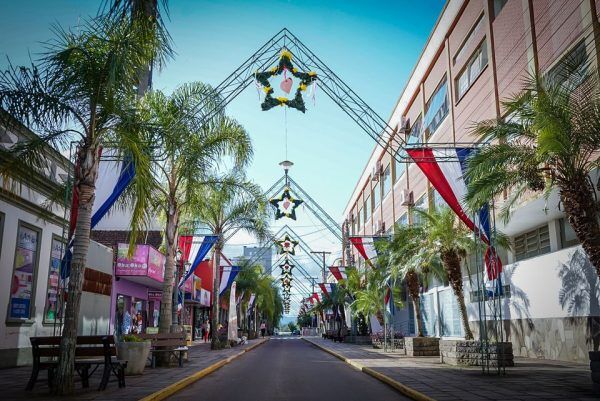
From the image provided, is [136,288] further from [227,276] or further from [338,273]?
[338,273]

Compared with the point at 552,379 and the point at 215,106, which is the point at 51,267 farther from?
the point at 552,379

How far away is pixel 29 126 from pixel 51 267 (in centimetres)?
919

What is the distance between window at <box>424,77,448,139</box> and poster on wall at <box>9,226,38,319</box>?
1958 cm

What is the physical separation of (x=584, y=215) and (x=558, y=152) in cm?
131

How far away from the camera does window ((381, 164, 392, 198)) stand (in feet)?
132

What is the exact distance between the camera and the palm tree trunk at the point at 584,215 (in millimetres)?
10438

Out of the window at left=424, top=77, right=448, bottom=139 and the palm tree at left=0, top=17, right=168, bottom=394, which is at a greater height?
the window at left=424, top=77, right=448, bottom=139

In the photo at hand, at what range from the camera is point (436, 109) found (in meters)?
29.4

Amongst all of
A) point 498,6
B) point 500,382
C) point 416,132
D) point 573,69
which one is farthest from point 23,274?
point 416,132

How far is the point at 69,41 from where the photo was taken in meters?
11.0

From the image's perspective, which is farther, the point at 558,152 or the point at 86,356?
the point at 86,356

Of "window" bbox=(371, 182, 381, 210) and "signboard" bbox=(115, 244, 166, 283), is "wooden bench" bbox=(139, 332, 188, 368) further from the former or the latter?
"window" bbox=(371, 182, 381, 210)

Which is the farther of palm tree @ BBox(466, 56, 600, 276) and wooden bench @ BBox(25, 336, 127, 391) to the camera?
palm tree @ BBox(466, 56, 600, 276)

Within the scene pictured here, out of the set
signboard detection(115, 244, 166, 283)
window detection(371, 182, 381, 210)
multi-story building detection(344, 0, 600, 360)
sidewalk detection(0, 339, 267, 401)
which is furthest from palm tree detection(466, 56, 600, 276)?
window detection(371, 182, 381, 210)
